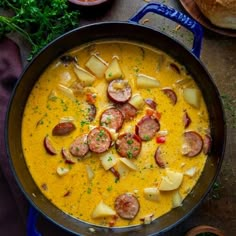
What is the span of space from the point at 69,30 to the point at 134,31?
0.43m

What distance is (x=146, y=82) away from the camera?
12.4ft

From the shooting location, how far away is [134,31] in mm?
3824

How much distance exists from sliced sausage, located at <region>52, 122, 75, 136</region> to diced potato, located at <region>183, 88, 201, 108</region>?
0.72m

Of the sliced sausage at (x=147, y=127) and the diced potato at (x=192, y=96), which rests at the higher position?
the diced potato at (x=192, y=96)

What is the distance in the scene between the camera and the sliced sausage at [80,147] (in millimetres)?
3711

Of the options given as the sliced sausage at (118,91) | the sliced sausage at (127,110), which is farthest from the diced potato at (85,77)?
the sliced sausage at (127,110)

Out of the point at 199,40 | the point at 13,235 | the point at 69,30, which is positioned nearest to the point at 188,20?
the point at 199,40

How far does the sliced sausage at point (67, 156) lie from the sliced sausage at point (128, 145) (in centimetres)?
28

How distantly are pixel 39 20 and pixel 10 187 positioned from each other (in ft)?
3.49

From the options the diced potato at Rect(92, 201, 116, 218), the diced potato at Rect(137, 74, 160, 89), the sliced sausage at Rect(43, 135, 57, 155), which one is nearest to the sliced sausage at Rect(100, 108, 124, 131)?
the diced potato at Rect(137, 74, 160, 89)

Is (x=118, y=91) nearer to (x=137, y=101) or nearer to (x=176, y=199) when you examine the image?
(x=137, y=101)

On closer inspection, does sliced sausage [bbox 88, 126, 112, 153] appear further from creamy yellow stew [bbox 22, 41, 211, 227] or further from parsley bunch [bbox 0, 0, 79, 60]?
parsley bunch [bbox 0, 0, 79, 60]

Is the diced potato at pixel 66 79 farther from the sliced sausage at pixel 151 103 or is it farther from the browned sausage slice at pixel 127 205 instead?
the browned sausage slice at pixel 127 205

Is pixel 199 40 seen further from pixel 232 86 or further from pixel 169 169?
pixel 169 169
